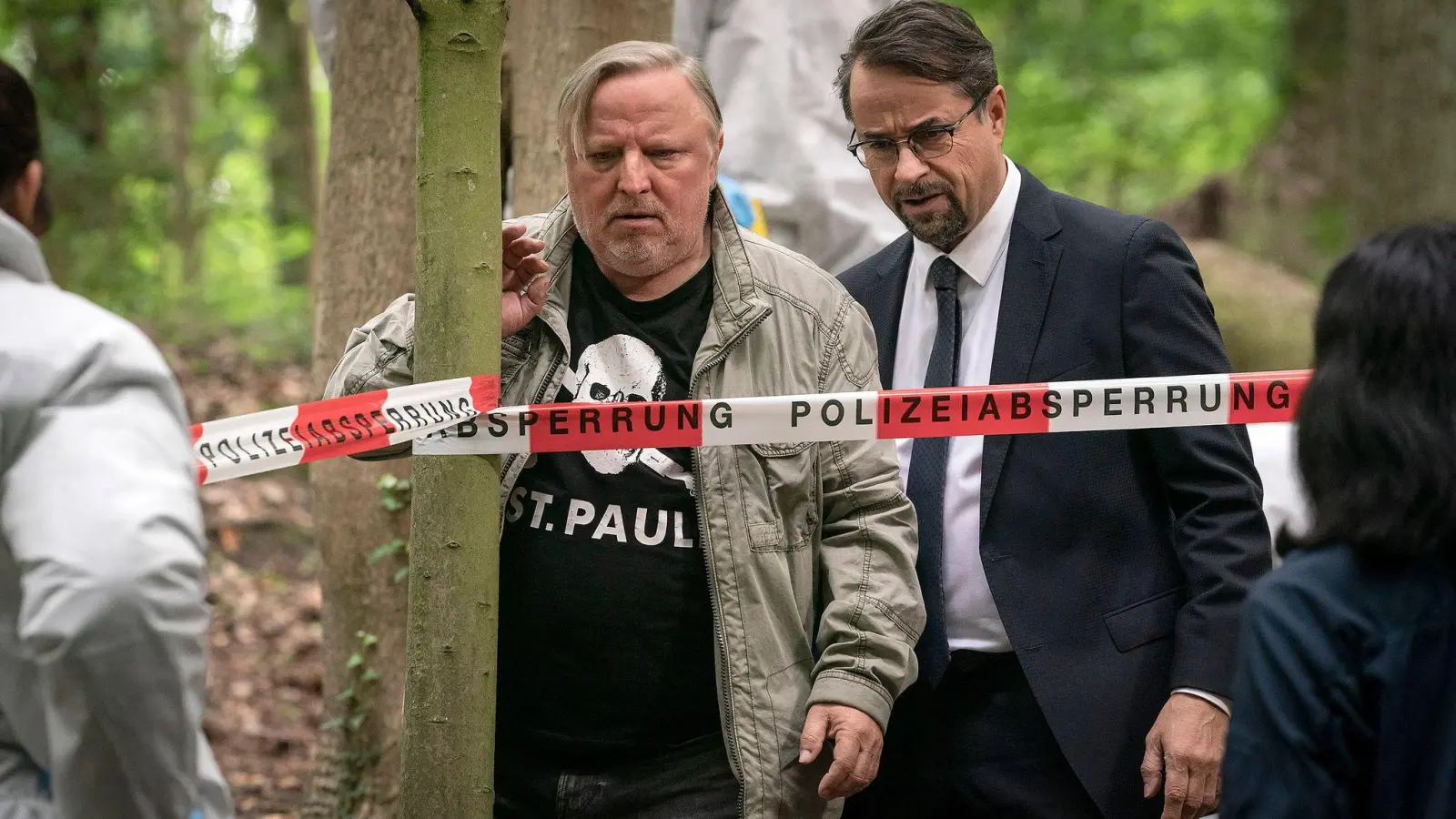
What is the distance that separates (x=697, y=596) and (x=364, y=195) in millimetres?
2223

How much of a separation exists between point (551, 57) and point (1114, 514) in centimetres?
234

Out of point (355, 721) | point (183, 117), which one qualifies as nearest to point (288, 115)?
point (183, 117)

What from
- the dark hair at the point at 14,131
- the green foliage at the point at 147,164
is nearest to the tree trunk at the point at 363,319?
the dark hair at the point at 14,131

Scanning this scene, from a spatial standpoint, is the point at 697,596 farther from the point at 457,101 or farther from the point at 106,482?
the point at 106,482

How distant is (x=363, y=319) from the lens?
192 inches

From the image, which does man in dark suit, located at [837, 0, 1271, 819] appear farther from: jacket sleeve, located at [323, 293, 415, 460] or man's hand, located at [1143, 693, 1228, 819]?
jacket sleeve, located at [323, 293, 415, 460]

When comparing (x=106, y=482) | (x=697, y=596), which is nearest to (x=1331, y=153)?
(x=697, y=596)

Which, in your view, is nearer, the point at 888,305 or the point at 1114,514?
the point at 1114,514

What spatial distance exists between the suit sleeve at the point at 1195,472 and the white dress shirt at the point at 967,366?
1.10 ft

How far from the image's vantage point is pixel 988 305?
371cm

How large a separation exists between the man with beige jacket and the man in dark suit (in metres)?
0.26

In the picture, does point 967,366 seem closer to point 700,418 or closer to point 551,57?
point 700,418

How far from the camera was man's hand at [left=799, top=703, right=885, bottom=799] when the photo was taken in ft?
10.2

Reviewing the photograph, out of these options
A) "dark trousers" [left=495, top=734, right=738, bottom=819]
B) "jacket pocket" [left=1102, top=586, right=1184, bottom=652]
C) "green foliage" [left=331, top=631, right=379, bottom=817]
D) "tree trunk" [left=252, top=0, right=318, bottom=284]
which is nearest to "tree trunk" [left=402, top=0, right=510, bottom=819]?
"dark trousers" [left=495, top=734, right=738, bottom=819]
